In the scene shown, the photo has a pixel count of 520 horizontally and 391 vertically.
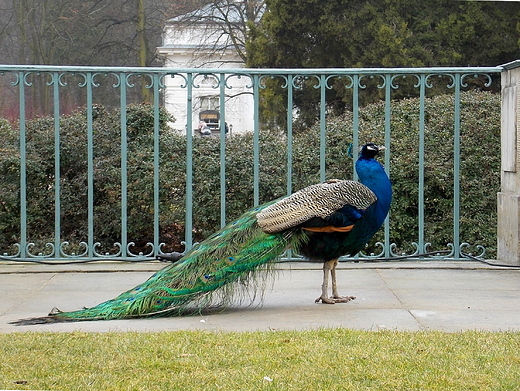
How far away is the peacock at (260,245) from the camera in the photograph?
613 cm

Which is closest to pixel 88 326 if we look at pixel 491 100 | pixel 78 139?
pixel 78 139

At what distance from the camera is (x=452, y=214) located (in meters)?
9.81

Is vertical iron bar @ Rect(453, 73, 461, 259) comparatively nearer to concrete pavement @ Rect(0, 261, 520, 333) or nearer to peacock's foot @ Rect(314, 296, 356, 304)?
concrete pavement @ Rect(0, 261, 520, 333)

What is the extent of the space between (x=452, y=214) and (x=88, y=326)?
5.46 m

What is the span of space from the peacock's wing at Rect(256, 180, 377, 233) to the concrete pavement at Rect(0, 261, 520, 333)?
0.73 m

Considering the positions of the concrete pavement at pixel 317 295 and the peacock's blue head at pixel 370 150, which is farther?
the peacock's blue head at pixel 370 150

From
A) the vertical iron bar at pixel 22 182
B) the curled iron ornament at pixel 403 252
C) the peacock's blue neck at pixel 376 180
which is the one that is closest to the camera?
the peacock's blue neck at pixel 376 180

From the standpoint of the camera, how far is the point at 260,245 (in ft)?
20.7

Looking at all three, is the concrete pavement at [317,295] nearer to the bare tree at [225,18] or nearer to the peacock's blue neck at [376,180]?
the peacock's blue neck at [376,180]

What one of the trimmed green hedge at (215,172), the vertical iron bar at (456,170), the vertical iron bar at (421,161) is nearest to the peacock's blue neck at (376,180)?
the vertical iron bar at (421,161)

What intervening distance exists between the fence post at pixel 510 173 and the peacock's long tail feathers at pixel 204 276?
3054mm

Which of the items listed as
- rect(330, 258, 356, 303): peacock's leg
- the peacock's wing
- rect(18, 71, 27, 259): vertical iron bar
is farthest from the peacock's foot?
rect(18, 71, 27, 259): vertical iron bar

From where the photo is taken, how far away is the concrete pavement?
5891mm

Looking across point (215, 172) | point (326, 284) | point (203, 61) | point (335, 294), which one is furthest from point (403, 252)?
point (203, 61)
